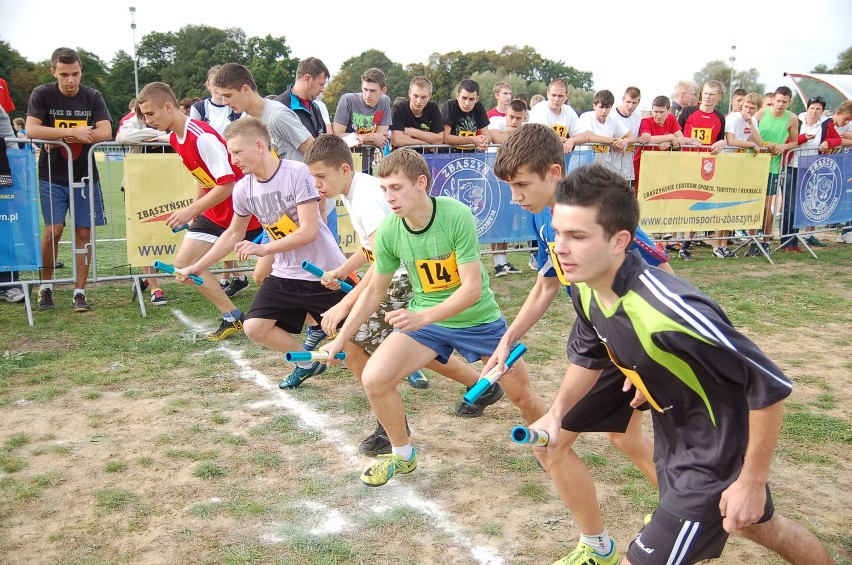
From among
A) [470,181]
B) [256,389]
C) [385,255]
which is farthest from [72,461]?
[470,181]

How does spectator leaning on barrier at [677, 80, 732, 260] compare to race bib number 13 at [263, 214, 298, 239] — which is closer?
race bib number 13 at [263, 214, 298, 239]

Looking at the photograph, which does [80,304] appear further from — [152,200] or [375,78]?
[375,78]

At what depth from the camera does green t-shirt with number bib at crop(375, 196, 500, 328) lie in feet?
12.8

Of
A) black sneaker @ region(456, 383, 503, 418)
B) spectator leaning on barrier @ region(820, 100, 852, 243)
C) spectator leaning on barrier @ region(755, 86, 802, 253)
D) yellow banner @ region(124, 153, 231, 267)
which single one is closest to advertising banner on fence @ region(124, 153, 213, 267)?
yellow banner @ region(124, 153, 231, 267)

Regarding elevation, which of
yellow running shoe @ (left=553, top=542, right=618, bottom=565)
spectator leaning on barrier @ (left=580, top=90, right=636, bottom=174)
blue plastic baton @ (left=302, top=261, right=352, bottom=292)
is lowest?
yellow running shoe @ (left=553, top=542, right=618, bottom=565)

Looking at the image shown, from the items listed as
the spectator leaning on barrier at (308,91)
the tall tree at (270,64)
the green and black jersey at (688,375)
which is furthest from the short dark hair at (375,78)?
the tall tree at (270,64)

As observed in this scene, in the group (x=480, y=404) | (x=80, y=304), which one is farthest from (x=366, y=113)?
(x=480, y=404)

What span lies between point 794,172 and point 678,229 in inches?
96.6

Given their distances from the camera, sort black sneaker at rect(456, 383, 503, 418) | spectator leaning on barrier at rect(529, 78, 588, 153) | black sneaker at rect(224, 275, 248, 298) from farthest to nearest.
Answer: spectator leaning on barrier at rect(529, 78, 588, 153) → black sneaker at rect(224, 275, 248, 298) → black sneaker at rect(456, 383, 503, 418)

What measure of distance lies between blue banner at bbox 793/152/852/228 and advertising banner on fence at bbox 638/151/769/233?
0.73 m

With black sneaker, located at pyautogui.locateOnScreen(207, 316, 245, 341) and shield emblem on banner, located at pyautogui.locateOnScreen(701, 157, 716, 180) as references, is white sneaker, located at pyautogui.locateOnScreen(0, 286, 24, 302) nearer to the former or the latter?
black sneaker, located at pyautogui.locateOnScreen(207, 316, 245, 341)

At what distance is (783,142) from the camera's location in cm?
1163

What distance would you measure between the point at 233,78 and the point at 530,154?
13.1 ft

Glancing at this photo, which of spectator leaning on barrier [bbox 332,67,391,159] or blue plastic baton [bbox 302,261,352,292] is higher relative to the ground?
spectator leaning on barrier [bbox 332,67,391,159]
